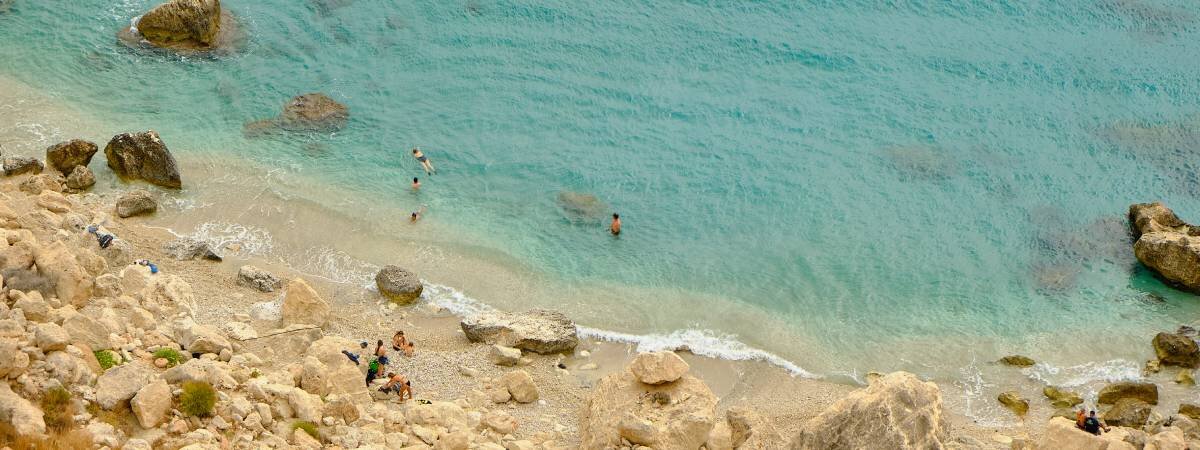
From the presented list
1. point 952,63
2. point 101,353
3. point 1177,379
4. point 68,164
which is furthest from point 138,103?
point 1177,379

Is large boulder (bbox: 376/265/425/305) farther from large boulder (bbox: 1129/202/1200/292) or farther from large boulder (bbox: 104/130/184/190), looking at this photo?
large boulder (bbox: 1129/202/1200/292)

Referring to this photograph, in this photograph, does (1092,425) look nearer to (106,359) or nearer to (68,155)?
(106,359)

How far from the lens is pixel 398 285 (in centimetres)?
3431

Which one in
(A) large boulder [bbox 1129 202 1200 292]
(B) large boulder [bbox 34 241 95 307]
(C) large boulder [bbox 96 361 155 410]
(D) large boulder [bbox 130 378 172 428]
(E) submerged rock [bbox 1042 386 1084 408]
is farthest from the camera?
(A) large boulder [bbox 1129 202 1200 292]

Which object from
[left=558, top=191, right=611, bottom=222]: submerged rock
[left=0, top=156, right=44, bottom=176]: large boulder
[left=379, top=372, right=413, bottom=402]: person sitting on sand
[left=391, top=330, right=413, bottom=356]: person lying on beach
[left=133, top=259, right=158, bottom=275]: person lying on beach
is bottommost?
[left=391, top=330, right=413, bottom=356]: person lying on beach

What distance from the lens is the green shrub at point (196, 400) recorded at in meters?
22.0

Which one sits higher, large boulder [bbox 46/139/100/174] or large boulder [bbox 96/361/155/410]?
large boulder [bbox 96/361/155/410]

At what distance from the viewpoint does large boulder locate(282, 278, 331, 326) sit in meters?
31.0

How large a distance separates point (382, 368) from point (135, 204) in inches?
545

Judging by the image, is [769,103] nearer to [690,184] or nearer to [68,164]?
[690,184]

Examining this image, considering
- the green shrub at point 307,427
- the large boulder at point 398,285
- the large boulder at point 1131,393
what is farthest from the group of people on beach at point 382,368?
the large boulder at point 1131,393

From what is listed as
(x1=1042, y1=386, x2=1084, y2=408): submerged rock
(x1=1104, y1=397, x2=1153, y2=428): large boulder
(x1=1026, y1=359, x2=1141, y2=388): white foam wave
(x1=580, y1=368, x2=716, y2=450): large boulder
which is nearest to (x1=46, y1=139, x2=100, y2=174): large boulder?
(x1=580, y1=368, x2=716, y2=450): large boulder

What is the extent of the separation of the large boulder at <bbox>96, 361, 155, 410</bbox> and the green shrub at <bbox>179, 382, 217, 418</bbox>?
3.03ft

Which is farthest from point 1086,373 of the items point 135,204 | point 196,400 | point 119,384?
point 135,204
